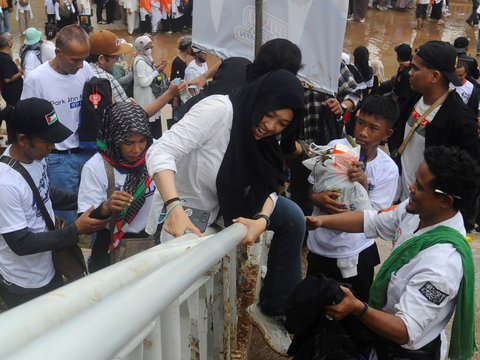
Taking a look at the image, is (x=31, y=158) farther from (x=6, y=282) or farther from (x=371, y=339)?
(x=371, y=339)

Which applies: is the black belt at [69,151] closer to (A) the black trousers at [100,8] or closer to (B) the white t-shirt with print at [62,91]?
(B) the white t-shirt with print at [62,91]

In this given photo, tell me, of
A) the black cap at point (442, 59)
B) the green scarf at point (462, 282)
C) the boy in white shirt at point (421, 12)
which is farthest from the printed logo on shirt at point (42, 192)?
the boy in white shirt at point (421, 12)

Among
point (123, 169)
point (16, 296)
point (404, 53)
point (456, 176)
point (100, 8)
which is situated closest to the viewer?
point (456, 176)

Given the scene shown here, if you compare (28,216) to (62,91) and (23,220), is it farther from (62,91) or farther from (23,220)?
(62,91)

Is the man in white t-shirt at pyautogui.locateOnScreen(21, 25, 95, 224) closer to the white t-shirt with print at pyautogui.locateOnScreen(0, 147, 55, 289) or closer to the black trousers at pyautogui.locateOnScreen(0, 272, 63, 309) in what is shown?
the white t-shirt with print at pyautogui.locateOnScreen(0, 147, 55, 289)

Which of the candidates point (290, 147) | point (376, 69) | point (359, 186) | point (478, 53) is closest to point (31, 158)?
point (290, 147)

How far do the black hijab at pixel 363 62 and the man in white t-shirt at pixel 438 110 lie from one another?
3.53 m

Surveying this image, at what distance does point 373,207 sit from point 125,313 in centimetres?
273

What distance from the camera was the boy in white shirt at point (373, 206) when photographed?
3289 mm

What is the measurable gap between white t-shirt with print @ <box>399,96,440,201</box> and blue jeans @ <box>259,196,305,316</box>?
1856 mm

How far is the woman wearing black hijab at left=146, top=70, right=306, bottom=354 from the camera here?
2.26 metres

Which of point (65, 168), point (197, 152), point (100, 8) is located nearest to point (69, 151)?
point (65, 168)

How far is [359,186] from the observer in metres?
3.13

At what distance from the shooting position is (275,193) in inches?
106
